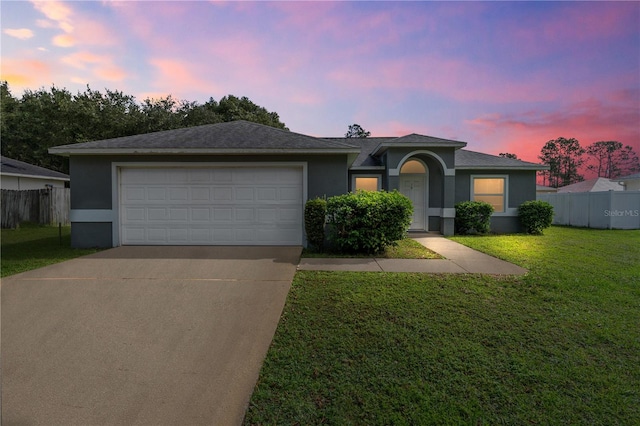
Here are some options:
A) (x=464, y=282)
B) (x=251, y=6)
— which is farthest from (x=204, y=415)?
(x=251, y=6)

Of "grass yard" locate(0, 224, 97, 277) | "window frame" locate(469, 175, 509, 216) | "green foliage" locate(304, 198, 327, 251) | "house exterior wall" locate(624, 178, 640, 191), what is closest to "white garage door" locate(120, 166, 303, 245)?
"green foliage" locate(304, 198, 327, 251)

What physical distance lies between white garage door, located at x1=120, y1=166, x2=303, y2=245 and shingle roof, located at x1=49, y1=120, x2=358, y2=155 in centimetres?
65

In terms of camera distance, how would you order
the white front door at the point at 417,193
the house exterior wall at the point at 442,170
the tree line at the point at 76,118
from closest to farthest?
the house exterior wall at the point at 442,170
the white front door at the point at 417,193
the tree line at the point at 76,118

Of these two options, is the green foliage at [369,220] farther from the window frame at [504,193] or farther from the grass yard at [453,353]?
the window frame at [504,193]

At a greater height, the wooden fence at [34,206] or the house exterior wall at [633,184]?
the house exterior wall at [633,184]

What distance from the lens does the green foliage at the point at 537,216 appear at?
11.9 meters

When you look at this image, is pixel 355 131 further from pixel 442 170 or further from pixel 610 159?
pixel 610 159

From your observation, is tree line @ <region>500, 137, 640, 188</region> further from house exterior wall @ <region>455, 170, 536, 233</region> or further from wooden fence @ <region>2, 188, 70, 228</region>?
wooden fence @ <region>2, 188, 70, 228</region>

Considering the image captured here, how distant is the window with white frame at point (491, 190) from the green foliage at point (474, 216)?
4.08ft

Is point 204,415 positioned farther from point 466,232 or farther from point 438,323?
point 466,232

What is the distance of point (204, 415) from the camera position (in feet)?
7.37

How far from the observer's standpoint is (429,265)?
6.21m

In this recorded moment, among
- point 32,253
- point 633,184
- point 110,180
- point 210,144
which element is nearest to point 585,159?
point 633,184

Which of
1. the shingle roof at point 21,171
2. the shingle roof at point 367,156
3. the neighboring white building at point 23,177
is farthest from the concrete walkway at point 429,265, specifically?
the shingle roof at point 21,171
